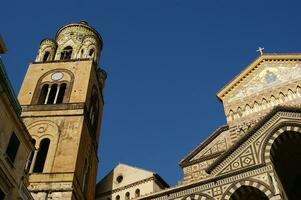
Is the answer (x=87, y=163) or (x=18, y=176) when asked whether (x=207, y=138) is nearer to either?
(x=87, y=163)

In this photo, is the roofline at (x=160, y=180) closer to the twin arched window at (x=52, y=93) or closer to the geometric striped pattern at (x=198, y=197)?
the geometric striped pattern at (x=198, y=197)

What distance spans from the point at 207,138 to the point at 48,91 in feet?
30.1

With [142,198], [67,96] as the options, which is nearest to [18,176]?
[142,198]

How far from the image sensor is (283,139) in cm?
1552

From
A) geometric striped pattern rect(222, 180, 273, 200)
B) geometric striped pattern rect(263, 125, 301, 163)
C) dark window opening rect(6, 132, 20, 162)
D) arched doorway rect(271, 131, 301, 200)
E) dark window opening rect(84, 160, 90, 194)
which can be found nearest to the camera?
dark window opening rect(6, 132, 20, 162)

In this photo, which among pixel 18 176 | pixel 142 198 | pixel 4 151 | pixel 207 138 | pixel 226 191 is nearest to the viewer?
pixel 4 151

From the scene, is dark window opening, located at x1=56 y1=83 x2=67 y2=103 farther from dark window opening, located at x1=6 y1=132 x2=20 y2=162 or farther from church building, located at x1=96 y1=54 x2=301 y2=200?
dark window opening, located at x1=6 y1=132 x2=20 y2=162

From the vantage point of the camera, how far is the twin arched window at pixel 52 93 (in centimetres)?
2305

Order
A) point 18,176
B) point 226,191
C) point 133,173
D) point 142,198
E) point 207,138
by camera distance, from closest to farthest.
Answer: point 18,176 < point 226,191 < point 142,198 < point 207,138 < point 133,173

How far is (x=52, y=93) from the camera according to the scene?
2362 cm

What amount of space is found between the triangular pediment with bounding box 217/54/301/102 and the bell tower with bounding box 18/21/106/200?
711 cm

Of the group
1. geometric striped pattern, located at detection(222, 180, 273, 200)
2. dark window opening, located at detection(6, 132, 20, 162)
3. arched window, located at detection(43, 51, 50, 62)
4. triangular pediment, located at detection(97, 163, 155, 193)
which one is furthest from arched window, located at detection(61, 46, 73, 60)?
geometric striped pattern, located at detection(222, 180, 273, 200)

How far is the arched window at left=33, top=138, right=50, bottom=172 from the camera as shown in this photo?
64.7 ft

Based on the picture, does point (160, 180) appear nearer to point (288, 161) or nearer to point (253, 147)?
point (253, 147)
